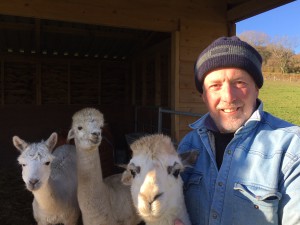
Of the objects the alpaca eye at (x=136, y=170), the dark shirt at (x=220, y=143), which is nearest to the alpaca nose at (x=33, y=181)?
the alpaca eye at (x=136, y=170)

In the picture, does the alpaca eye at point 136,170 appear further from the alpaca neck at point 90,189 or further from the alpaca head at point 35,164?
the alpaca head at point 35,164

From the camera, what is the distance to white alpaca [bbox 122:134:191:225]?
5.23ft

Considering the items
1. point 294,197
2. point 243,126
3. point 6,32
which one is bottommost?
point 294,197

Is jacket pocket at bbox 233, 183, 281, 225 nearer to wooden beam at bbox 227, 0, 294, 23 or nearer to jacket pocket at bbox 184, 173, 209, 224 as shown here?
jacket pocket at bbox 184, 173, 209, 224

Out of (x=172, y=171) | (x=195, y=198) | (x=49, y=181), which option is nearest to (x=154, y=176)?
(x=172, y=171)

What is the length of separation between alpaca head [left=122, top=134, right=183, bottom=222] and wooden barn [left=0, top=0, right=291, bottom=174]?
10.9 ft

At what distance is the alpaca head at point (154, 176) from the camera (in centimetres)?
159

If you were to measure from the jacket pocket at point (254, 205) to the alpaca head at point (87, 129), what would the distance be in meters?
1.69

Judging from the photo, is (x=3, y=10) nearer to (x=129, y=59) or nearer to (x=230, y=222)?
(x=230, y=222)

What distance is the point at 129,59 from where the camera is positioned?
10602mm

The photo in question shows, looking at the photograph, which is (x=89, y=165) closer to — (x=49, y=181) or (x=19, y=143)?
(x=49, y=181)

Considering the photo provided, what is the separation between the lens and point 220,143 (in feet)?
5.94

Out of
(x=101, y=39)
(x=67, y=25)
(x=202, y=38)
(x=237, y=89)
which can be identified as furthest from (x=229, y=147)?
(x=101, y=39)

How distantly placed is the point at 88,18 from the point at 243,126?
422 cm
